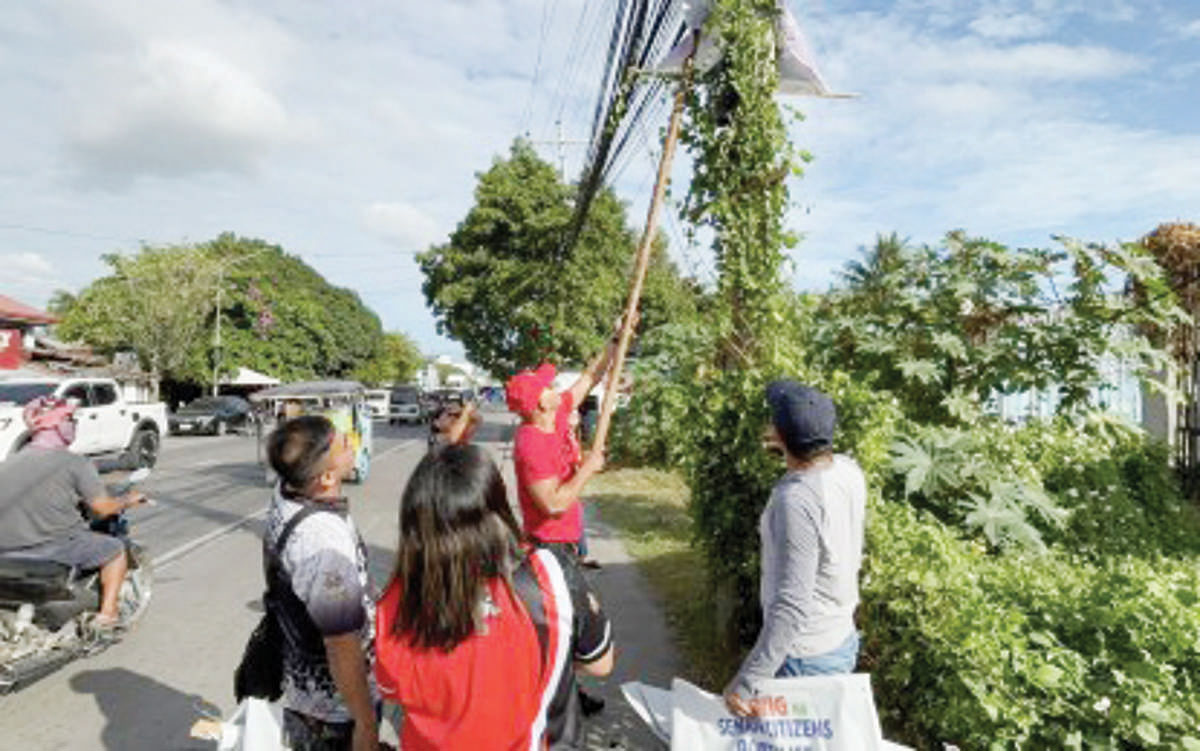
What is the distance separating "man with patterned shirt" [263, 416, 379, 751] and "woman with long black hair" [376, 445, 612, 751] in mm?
370

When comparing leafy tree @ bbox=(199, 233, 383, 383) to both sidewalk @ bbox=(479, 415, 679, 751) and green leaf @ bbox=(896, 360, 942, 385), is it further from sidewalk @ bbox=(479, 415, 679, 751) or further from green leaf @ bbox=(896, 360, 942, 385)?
green leaf @ bbox=(896, 360, 942, 385)

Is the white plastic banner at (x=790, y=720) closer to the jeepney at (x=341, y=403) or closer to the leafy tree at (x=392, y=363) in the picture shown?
the jeepney at (x=341, y=403)

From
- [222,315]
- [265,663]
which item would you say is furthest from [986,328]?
[222,315]

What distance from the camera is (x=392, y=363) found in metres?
81.7

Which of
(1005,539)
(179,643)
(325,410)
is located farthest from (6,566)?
(325,410)

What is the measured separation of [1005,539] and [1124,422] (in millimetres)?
1917

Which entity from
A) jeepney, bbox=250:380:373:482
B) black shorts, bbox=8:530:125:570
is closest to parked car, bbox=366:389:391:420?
jeepney, bbox=250:380:373:482

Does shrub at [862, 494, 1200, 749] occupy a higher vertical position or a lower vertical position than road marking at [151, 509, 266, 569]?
higher

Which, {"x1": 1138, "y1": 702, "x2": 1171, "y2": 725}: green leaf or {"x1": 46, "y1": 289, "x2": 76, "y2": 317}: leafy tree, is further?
{"x1": 46, "y1": 289, "x2": 76, "y2": 317}: leafy tree

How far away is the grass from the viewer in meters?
5.45

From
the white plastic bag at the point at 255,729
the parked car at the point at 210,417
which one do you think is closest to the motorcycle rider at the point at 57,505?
the white plastic bag at the point at 255,729

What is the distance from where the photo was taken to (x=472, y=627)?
6.52ft

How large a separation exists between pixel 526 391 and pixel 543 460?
396 millimetres

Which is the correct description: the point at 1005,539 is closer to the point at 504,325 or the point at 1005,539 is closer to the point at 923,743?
the point at 923,743
